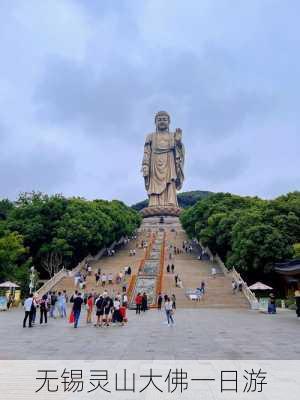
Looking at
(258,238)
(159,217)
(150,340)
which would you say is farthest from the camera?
(159,217)

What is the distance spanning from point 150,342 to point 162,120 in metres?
63.3

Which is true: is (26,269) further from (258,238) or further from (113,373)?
(113,373)

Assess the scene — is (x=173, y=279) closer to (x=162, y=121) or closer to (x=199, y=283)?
(x=199, y=283)

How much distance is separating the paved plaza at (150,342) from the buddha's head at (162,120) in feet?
192

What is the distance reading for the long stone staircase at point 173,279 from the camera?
31.6 meters

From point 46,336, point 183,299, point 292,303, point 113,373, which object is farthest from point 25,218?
point 113,373

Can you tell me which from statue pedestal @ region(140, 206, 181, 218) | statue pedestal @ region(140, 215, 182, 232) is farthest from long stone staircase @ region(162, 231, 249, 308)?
statue pedestal @ region(140, 206, 181, 218)

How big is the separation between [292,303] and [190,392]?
2432 centimetres

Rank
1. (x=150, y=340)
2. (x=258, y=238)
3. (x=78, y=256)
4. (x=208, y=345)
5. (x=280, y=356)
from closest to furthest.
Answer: (x=280, y=356) → (x=208, y=345) → (x=150, y=340) → (x=258, y=238) → (x=78, y=256)

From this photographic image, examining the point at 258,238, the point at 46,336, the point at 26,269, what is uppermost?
the point at 258,238

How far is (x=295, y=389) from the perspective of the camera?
22.5 ft

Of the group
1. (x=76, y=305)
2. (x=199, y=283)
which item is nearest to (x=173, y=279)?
(x=199, y=283)

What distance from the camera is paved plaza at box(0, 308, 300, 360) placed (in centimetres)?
1034

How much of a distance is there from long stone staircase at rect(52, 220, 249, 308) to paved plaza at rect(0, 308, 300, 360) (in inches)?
552
